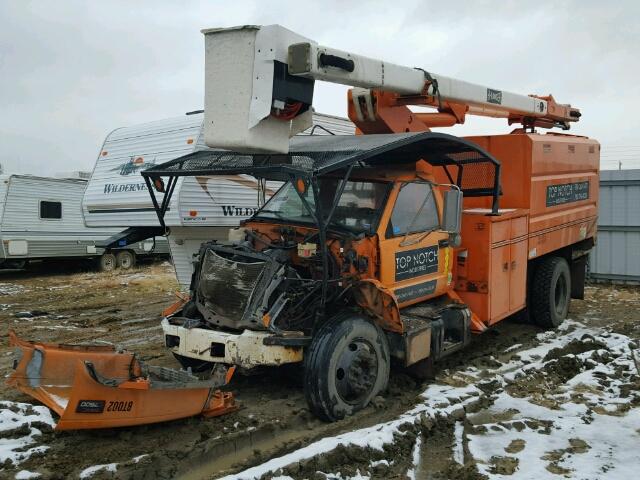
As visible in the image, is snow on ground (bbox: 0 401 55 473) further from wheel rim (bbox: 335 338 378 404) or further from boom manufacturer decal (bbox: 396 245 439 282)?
boom manufacturer decal (bbox: 396 245 439 282)

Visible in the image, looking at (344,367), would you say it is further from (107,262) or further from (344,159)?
(107,262)

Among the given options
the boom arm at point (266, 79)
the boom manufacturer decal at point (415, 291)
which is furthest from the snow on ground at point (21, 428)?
the boom manufacturer decal at point (415, 291)

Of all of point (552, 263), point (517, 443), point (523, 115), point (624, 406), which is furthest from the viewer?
point (523, 115)

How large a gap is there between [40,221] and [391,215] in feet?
45.2

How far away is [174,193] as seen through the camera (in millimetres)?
8938

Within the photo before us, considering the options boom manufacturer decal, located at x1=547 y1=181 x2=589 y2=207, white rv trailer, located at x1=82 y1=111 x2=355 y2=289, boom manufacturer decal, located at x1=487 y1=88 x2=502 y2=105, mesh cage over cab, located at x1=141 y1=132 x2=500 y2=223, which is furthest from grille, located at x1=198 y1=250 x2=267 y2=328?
boom manufacturer decal, located at x1=547 y1=181 x2=589 y2=207

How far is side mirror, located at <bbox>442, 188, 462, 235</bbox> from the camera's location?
645 cm

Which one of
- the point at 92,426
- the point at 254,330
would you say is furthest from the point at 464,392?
the point at 92,426

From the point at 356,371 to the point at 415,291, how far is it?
4.57ft

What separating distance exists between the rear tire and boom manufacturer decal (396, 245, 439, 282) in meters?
3.01

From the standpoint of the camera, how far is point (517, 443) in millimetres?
4852


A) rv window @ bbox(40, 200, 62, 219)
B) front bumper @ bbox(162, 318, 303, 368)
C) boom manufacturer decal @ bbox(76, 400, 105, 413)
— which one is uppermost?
rv window @ bbox(40, 200, 62, 219)

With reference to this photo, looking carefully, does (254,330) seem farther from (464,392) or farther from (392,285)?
(464,392)

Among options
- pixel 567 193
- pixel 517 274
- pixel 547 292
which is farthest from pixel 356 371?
pixel 567 193
